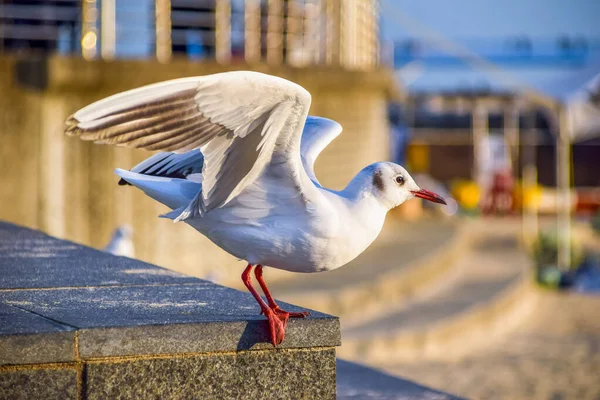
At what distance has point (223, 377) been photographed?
10.2ft

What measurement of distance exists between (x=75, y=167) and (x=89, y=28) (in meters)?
1.31

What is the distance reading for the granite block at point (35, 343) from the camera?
110 inches

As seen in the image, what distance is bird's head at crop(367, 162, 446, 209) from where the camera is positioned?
11.4ft

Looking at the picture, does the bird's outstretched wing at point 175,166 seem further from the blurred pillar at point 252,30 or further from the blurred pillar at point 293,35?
the blurred pillar at point 293,35

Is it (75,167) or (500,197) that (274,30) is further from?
(500,197)

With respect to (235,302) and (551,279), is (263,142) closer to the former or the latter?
(235,302)

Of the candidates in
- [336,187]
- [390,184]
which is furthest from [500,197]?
[390,184]

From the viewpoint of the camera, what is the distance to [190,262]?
355 inches

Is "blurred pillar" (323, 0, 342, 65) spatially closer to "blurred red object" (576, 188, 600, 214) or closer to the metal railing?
the metal railing

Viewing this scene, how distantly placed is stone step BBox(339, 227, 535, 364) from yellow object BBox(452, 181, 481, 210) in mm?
6993

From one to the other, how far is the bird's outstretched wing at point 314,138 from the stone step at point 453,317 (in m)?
3.97

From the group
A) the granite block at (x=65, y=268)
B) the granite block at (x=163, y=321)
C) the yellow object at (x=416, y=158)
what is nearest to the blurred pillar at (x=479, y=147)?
the yellow object at (x=416, y=158)

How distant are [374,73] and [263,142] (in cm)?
858

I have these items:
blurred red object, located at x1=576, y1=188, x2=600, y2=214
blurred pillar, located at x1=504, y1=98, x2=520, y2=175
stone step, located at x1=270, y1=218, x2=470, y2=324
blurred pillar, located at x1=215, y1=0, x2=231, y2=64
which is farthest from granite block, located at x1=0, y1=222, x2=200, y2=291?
blurred pillar, located at x1=504, y1=98, x2=520, y2=175
